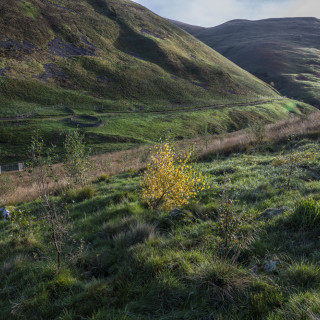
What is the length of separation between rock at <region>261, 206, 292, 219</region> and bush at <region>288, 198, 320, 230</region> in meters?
0.41

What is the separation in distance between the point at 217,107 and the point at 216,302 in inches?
3079

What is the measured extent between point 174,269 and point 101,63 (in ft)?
296

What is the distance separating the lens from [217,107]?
252 ft

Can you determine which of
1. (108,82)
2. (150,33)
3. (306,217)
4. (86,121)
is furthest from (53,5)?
(306,217)

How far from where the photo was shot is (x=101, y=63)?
8369cm

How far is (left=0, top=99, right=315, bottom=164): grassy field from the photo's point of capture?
42.3 m

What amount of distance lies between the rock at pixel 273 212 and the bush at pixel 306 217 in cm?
41

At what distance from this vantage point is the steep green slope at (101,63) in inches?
2588

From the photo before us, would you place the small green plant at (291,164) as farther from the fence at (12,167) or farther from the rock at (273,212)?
the fence at (12,167)

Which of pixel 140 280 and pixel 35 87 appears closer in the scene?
pixel 140 280

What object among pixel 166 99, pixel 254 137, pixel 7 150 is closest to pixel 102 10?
pixel 166 99

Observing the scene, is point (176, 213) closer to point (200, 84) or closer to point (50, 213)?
point (50, 213)

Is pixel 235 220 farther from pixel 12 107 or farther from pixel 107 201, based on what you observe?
pixel 12 107

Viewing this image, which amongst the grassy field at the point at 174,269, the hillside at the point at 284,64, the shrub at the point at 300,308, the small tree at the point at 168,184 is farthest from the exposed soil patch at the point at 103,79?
the shrub at the point at 300,308
